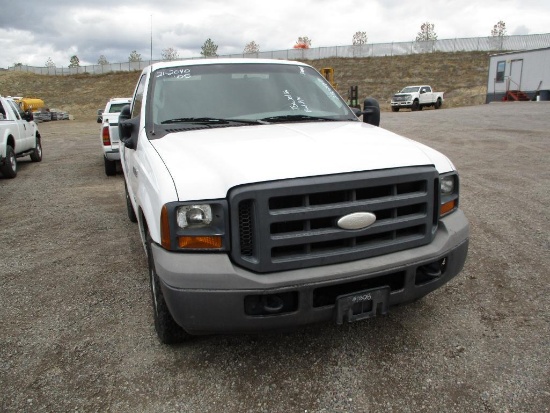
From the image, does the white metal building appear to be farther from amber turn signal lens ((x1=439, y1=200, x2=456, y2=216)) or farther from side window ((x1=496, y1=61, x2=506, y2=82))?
amber turn signal lens ((x1=439, y1=200, x2=456, y2=216))

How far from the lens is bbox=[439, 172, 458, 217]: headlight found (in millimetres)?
2963

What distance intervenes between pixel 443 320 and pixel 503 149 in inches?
363

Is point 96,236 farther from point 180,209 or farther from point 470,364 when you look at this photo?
point 470,364

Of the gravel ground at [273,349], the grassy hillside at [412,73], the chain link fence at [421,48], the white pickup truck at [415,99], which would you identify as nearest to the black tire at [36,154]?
the gravel ground at [273,349]

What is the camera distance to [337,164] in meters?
2.54

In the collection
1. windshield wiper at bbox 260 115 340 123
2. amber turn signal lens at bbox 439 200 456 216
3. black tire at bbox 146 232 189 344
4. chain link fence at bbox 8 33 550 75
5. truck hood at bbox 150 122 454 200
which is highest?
chain link fence at bbox 8 33 550 75

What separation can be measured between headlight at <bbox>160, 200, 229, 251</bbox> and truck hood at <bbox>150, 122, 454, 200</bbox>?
0.06 meters

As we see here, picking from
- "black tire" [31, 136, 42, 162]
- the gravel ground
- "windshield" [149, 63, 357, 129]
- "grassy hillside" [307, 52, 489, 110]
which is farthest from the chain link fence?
the gravel ground

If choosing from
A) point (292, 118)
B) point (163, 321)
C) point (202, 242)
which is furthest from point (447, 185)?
point (163, 321)

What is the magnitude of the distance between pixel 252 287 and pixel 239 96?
204 cm

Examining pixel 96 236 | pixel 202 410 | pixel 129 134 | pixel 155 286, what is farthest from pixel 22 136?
pixel 202 410

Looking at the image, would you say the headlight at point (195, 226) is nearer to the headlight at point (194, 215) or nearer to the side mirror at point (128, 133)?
the headlight at point (194, 215)

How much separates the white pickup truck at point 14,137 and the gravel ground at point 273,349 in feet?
17.7

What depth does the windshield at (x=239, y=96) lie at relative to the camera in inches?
145
